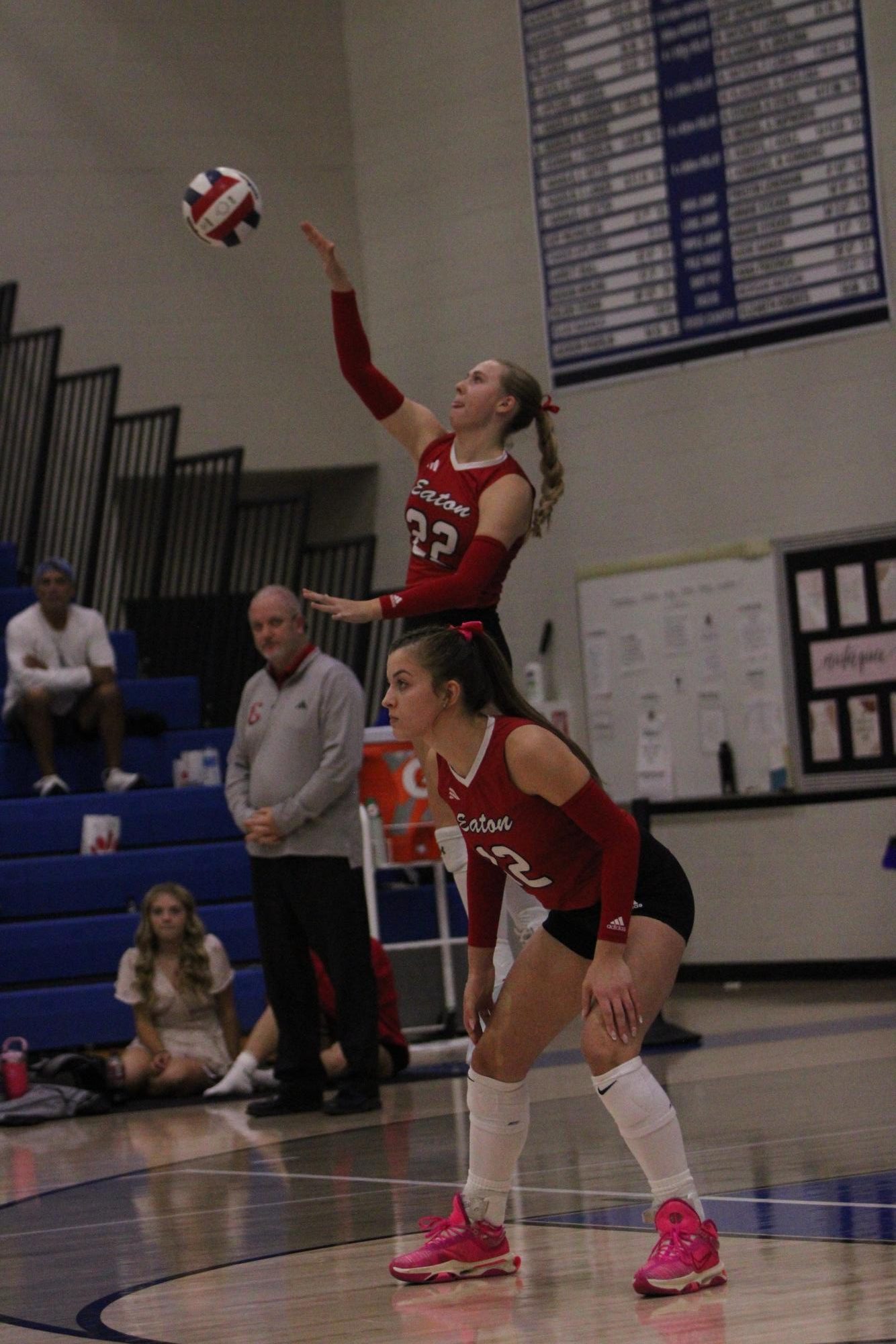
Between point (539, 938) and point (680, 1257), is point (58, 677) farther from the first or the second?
point (680, 1257)

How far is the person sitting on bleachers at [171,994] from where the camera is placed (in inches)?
310

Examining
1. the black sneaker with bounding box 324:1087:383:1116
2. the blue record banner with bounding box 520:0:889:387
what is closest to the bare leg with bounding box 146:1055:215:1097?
the black sneaker with bounding box 324:1087:383:1116

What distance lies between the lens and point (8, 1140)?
7.05 metres

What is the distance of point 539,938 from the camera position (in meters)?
3.84

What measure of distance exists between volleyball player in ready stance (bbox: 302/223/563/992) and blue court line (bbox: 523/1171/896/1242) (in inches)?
33.9

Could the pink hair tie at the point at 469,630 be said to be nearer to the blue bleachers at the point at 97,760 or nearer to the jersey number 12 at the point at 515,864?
the jersey number 12 at the point at 515,864

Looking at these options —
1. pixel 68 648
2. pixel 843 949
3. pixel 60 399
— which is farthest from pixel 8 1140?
pixel 60 399

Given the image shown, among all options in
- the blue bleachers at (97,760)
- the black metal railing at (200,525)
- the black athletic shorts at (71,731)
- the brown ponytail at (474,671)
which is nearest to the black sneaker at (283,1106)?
the blue bleachers at (97,760)

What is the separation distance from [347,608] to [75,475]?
776 centimetres

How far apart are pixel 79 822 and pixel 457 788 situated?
6.14 m

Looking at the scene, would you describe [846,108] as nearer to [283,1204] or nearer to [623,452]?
[623,452]

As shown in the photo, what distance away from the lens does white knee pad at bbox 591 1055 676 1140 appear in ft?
11.8

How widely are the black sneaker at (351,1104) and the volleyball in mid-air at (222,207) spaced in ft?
9.38

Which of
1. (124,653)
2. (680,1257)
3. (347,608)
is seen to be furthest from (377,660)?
(680,1257)
